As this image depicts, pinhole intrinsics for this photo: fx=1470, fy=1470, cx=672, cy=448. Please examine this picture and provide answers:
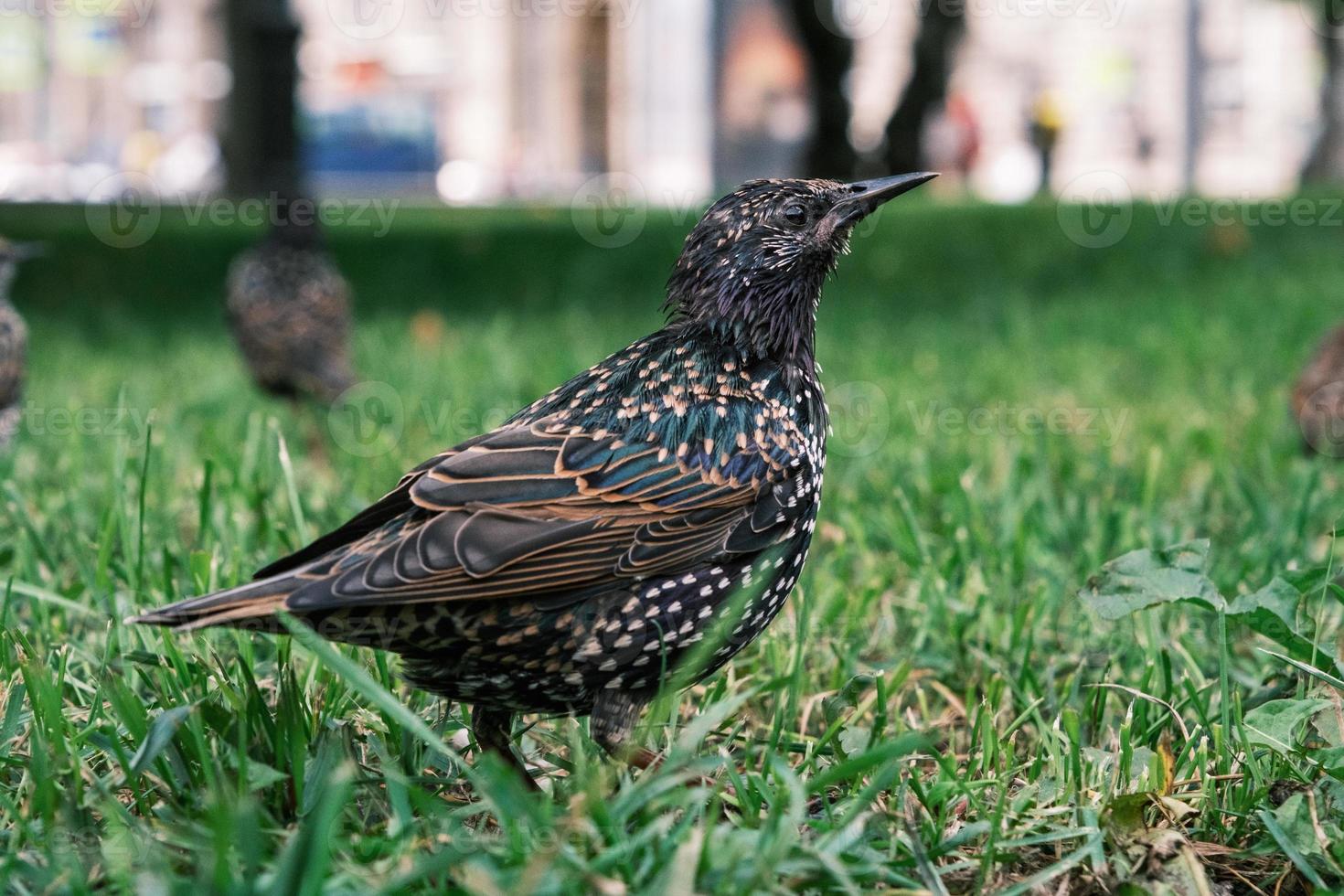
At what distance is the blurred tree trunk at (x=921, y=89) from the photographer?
764 inches

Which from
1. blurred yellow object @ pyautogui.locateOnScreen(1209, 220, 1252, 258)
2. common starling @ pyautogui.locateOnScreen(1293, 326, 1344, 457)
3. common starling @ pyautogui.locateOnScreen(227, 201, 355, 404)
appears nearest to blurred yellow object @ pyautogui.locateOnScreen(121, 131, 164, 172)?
blurred yellow object @ pyautogui.locateOnScreen(1209, 220, 1252, 258)

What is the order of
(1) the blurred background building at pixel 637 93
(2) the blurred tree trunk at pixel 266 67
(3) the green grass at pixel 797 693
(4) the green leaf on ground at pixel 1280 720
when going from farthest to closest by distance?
(1) the blurred background building at pixel 637 93, (2) the blurred tree trunk at pixel 266 67, (4) the green leaf on ground at pixel 1280 720, (3) the green grass at pixel 797 693

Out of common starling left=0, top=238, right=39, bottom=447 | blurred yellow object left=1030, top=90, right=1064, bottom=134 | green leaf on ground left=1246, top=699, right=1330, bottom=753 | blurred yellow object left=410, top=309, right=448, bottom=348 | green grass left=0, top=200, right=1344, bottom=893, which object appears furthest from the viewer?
blurred yellow object left=1030, top=90, right=1064, bottom=134

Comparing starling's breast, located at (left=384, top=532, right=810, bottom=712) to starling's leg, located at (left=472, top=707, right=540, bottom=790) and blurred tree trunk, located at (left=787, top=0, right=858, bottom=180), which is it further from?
blurred tree trunk, located at (left=787, top=0, right=858, bottom=180)

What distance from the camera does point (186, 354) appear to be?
8539 mm

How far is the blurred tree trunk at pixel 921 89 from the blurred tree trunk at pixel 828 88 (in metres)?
0.96

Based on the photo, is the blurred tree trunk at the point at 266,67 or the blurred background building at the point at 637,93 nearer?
the blurred tree trunk at the point at 266,67

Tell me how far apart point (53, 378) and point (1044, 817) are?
649 cm

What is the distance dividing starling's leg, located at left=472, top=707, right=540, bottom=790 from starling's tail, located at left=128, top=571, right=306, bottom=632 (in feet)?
1.56

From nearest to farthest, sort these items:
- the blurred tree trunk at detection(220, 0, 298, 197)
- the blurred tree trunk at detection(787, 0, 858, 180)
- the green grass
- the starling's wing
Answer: the green grass
the starling's wing
the blurred tree trunk at detection(220, 0, 298, 197)
the blurred tree trunk at detection(787, 0, 858, 180)

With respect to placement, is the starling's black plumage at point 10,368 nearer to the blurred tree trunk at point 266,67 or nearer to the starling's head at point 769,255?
the starling's head at point 769,255

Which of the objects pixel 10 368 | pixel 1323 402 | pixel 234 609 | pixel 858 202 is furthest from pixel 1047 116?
pixel 234 609

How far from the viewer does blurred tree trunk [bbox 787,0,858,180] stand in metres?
18.7

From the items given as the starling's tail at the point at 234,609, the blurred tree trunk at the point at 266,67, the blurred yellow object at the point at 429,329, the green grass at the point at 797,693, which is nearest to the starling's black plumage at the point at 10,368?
the green grass at the point at 797,693
